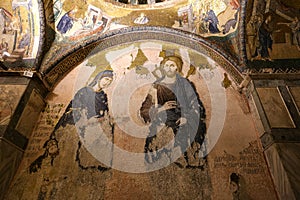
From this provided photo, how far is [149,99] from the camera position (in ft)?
18.5

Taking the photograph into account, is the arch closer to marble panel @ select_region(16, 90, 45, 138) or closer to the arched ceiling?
the arched ceiling

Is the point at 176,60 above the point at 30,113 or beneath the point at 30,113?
above

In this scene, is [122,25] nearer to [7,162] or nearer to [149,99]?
[149,99]

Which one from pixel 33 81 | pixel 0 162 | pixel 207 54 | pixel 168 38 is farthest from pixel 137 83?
pixel 0 162

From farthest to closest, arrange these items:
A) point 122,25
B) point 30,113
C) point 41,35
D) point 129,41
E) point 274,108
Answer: point 129,41, point 122,25, point 41,35, point 30,113, point 274,108

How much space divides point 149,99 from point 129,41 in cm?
236

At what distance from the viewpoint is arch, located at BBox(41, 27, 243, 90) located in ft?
19.3

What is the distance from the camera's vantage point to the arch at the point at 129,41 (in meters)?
5.89

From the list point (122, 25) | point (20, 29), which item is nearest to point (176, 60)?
point (122, 25)

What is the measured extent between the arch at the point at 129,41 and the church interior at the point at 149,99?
3 centimetres

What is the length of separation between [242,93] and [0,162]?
5761 mm

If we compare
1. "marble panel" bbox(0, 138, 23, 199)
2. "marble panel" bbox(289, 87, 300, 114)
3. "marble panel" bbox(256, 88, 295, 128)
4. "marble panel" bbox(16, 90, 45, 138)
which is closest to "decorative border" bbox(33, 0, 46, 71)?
"marble panel" bbox(16, 90, 45, 138)

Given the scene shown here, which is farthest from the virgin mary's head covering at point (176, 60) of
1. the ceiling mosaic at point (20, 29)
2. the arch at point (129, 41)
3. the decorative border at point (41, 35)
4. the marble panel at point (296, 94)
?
the ceiling mosaic at point (20, 29)

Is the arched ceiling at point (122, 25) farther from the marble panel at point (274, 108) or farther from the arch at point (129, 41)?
the marble panel at point (274, 108)
